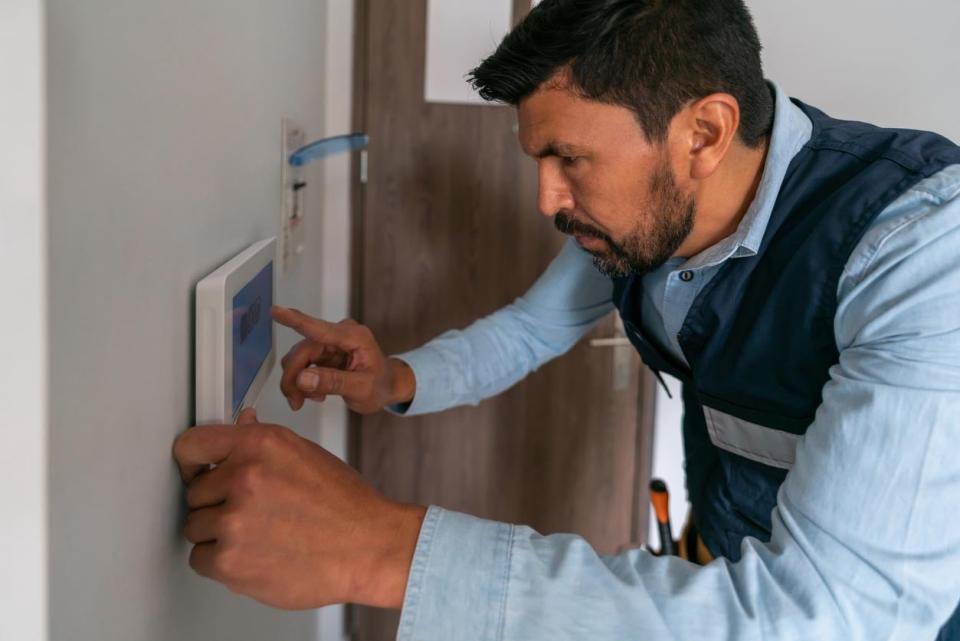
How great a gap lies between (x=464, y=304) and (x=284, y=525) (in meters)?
1.18

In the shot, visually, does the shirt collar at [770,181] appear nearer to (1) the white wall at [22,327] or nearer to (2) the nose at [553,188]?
(2) the nose at [553,188]

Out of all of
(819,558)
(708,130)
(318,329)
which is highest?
(708,130)

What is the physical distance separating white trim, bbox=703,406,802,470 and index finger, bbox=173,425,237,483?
2.02 feet

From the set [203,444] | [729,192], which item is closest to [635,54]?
[729,192]

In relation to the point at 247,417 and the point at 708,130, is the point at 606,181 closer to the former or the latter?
the point at 708,130

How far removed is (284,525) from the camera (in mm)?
532

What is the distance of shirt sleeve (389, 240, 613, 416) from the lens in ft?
3.85

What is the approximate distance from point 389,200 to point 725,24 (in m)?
0.90

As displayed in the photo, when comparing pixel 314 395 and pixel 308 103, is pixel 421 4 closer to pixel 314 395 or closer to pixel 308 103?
pixel 308 103

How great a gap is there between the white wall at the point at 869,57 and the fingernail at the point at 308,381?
4.52 ft

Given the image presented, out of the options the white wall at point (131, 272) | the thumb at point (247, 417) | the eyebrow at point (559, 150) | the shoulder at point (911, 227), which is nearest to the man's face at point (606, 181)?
the eyebrow at point (559, 150)

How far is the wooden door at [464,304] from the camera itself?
1.58 meters

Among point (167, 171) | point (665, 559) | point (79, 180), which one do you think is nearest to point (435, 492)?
point (665, 559)

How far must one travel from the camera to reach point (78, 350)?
377mm
